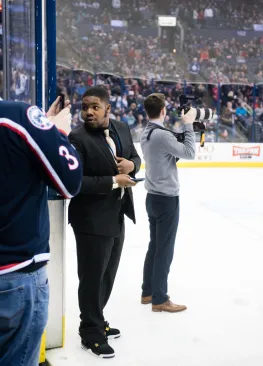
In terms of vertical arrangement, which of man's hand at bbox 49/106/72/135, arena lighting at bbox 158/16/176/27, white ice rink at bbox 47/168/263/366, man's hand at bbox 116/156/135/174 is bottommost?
white ice rink at bbox 47/168/263/366

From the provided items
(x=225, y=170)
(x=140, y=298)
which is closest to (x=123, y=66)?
(x=225, y=170)

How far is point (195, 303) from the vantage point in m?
3.30

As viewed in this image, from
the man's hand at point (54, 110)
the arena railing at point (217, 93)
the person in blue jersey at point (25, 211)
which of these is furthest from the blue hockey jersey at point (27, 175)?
the arena railing at point (217, 93)

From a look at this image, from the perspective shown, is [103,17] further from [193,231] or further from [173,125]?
[193,231]

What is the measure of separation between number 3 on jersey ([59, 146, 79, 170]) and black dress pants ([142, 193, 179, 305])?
1.73 metres

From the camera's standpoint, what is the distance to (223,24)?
1830 cm

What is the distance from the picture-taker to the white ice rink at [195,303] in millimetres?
2557

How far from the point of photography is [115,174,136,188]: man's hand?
2.41 metres

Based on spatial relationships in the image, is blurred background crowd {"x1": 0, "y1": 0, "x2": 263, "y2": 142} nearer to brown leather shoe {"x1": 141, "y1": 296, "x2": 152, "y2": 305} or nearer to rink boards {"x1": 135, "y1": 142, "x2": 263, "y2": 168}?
rink boards {"x1": 135, "y1": 142, "x2": 263, "y2": 168}

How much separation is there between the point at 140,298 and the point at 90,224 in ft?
3.77

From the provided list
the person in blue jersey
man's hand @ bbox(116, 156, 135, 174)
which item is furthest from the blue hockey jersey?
man's hand @ bbox(116, 156, 135, 174)

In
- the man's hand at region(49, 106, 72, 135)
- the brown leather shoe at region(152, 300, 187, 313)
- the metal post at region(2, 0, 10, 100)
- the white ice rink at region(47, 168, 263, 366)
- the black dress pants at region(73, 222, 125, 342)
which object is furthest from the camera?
the brown leather shoe at region(152, 300, 187, 313)

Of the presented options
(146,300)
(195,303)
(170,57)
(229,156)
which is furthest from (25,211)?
(170,57)

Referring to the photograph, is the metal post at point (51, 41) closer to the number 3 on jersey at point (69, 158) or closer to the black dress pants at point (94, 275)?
the black dress pants at point (94, 275)
